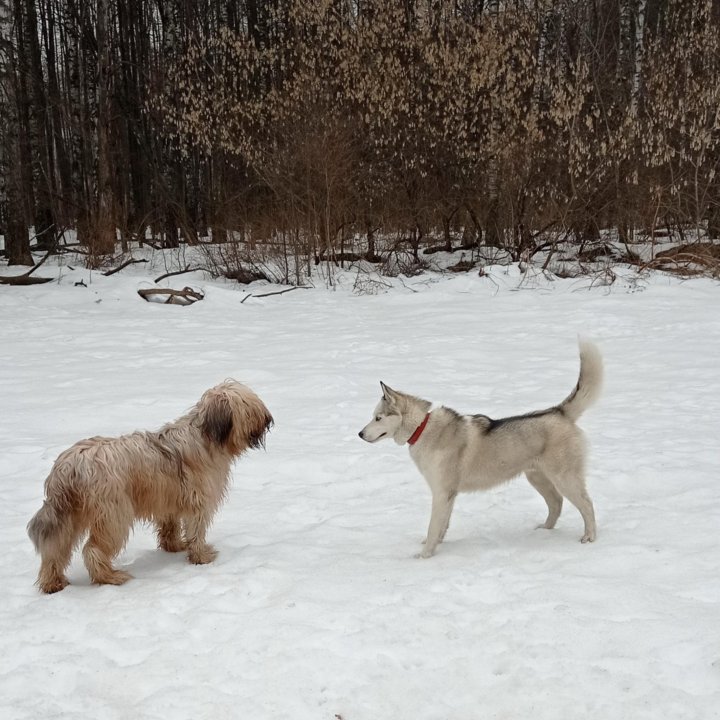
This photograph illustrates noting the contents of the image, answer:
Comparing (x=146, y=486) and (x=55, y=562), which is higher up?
(x=146, y=486)

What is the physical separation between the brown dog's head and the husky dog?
753mm

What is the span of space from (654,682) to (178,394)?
6.60m

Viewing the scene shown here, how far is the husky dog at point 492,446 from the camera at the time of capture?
15.0 feet

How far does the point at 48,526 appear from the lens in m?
4.03

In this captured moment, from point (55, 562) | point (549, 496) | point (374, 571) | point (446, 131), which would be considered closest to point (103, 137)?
point (446, 131)

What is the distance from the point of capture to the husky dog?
4582mm

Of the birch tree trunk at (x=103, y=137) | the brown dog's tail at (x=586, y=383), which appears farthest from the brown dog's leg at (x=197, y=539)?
the birch tree trunk at (x=103, y=137)

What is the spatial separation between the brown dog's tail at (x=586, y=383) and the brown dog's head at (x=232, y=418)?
2049mm

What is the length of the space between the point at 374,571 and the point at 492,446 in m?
1.14

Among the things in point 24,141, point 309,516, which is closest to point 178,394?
point 309,516

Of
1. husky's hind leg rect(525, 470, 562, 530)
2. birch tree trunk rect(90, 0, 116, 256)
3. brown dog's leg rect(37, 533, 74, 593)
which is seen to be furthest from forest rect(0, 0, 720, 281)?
brown dog's leg rect(37, 533, 74, 593)

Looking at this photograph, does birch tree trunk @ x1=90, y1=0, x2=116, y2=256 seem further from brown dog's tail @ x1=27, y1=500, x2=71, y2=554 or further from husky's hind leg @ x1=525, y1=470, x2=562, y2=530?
husky's hind leg @ x1=525, y1=470, x2=562, y2=530

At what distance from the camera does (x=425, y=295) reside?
15.9m

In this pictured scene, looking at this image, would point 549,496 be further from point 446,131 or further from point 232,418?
point 446,131
